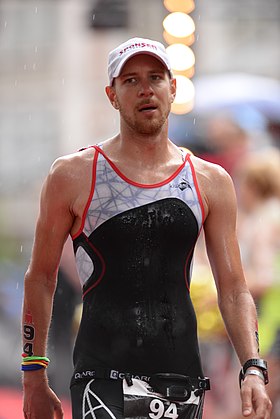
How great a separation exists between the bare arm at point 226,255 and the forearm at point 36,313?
704mm

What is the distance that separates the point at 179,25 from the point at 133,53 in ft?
26.9

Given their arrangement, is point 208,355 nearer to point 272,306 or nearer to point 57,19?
point 272,306

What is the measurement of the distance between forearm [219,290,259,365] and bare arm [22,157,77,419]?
75 cm

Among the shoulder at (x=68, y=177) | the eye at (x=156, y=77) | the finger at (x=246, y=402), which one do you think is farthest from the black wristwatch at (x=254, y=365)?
the eye at (x=156, y=77)

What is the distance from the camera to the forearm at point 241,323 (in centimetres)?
528

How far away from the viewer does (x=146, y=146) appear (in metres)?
5.38

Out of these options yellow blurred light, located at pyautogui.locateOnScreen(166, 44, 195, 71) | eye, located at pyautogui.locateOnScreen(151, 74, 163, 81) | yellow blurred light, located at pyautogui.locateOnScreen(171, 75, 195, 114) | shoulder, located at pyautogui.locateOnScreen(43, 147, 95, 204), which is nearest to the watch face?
shoulder, located at pyautogui.locateOnScreen(43, 147, 95, 204)

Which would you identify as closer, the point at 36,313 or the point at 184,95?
the point at 36,313

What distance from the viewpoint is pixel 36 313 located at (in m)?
5.27

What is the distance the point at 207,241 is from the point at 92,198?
573 mm

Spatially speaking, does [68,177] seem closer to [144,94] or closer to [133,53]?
[144,94]

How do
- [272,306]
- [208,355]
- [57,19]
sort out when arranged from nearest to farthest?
[272,306]
[208,355]
[57,19]

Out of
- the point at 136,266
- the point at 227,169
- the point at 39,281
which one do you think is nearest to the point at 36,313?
the point at 39,281

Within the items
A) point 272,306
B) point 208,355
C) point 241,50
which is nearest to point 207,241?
point 272,306
